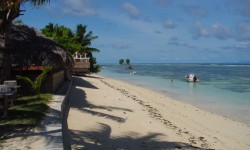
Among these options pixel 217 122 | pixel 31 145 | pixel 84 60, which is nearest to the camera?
pixel 31 145

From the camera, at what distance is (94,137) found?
7.51 metres

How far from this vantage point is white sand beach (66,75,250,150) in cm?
750

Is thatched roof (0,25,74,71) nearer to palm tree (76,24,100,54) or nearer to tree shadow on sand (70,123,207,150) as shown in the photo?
tree shadow on sand (70,123,207,150)

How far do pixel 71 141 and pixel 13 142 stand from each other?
1.37 m

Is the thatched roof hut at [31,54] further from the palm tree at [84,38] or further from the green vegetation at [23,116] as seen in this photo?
the palm tree at [84,38]

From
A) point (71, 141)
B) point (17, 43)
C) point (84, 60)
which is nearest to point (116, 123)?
point (71, 141)

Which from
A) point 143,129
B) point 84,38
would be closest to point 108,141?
point 143,129

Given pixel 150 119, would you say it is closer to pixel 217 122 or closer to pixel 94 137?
pixel 217 122

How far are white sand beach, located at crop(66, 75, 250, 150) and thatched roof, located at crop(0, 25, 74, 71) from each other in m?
1.48

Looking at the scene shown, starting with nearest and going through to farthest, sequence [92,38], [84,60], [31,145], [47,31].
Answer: [31,145] → [84,60] → [47,31] → [92,38]

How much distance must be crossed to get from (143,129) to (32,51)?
15.9 ft

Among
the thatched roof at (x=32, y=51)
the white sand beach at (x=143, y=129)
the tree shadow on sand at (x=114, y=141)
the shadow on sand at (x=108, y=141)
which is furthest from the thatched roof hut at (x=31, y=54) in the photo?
the tree shadow on sand at (x=114, y=141)

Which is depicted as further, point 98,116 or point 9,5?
point 98,116

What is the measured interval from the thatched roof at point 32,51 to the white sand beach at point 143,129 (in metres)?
1.48
